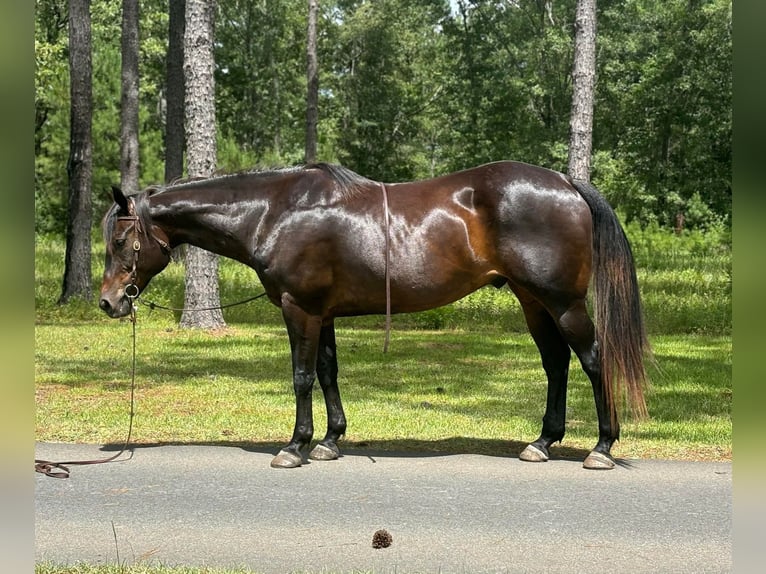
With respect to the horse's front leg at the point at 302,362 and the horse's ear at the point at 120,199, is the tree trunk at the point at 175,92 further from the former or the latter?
the horse's front leg at the point at 302,362

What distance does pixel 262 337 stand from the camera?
49.3 feet

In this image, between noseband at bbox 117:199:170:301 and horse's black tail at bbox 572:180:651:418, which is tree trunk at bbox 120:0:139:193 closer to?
noseband at bbox 117:199:170:301

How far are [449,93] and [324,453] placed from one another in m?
35.5

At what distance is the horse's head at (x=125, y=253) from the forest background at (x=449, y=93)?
20.2 metres

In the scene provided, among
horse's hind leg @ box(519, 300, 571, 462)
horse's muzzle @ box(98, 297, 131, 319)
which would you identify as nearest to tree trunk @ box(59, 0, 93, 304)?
horse's muzzle @ box(98, 297, 131, 319)

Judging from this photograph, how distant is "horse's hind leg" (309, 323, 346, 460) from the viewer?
705 centimetres

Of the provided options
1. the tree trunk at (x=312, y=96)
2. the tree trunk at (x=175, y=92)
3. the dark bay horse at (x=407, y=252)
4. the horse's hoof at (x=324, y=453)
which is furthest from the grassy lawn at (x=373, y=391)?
the tree trunk at (x=312, y=96)

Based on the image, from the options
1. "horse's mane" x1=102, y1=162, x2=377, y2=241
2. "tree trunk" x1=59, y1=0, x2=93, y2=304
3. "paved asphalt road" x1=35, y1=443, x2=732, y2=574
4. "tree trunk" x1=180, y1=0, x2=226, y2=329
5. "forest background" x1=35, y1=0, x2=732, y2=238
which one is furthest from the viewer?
"forest background" x1=35, y1=0, x2=732, y2=238

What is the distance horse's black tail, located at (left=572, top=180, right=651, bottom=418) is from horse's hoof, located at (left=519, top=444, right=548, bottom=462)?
636mm

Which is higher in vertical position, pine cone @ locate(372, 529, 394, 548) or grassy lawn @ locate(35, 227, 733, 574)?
grassy lawn @ locate(35, 227, 733, 574)

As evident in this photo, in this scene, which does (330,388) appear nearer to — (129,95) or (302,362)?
(302,362)

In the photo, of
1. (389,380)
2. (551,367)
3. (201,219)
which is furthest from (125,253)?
(389,380)

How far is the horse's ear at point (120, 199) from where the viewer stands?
21.8 feet
